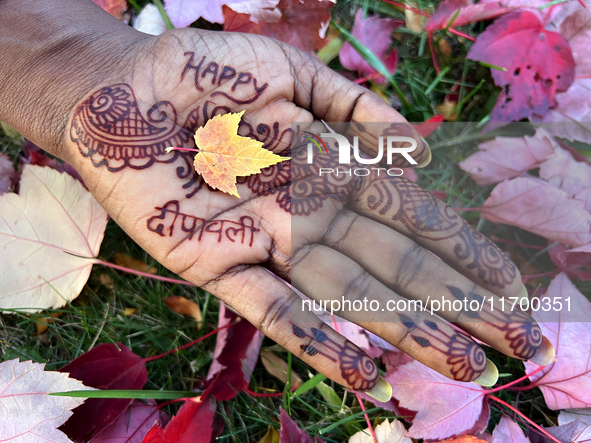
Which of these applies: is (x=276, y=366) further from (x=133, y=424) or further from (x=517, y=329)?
(x=517, y=329)

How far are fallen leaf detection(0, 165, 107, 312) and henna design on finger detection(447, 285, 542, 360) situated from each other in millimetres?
1385

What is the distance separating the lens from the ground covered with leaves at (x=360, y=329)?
4.55 feet

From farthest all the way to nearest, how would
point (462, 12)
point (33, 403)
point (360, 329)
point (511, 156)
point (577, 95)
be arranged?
1. point (462, 12)
2. point (577, 95)
3. point (511, 156)
4. point (360, 329)
5. point (33, 403)

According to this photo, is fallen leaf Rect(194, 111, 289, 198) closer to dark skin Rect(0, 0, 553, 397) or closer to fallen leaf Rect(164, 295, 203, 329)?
dark skin Rect(0, 0, 553, 397)

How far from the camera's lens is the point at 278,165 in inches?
58.3

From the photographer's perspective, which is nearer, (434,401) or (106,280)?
(434,401)

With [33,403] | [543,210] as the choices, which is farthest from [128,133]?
[543,210]

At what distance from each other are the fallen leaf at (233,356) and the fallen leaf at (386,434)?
1.43 ft

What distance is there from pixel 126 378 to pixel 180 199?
0.67m

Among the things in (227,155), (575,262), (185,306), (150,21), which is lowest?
(185,306)

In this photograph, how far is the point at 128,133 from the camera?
1423 millimetres

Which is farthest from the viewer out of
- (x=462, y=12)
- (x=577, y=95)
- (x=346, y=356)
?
(x=462, y=12)

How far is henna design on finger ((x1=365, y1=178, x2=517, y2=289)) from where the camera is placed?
1.34 metres

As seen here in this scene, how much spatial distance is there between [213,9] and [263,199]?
0.93 m
